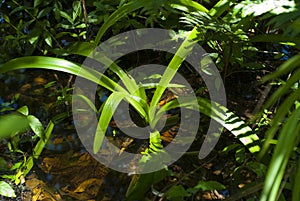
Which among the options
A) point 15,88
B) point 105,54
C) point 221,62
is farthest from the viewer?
point 15,88

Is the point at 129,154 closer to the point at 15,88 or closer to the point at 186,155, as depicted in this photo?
the point at 186,155

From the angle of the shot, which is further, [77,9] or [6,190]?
[77,9]

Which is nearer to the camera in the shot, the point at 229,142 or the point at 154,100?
the point at 154,100

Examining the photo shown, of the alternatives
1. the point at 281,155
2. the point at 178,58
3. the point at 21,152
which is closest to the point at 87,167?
the point at 21,152

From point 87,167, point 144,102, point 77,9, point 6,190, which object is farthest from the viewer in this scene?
point 77,9

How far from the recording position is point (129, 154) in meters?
1.56

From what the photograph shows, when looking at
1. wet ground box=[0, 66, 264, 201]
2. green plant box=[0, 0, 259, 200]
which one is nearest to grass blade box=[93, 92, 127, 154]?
green plant box=[0, 0, 259, 200]

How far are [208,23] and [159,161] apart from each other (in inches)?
14.5

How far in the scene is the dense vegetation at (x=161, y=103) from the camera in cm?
123

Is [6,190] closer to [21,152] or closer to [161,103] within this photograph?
[21,152]

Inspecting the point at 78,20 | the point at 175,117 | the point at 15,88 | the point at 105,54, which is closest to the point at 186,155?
the point at 175,117

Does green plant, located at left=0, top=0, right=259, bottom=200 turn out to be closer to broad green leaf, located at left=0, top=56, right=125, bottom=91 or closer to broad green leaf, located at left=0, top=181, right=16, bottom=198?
broad green leaf, located at left=0, top=56, right=125, bottom=91

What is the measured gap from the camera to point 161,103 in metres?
1.77

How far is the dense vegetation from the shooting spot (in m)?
1.23
